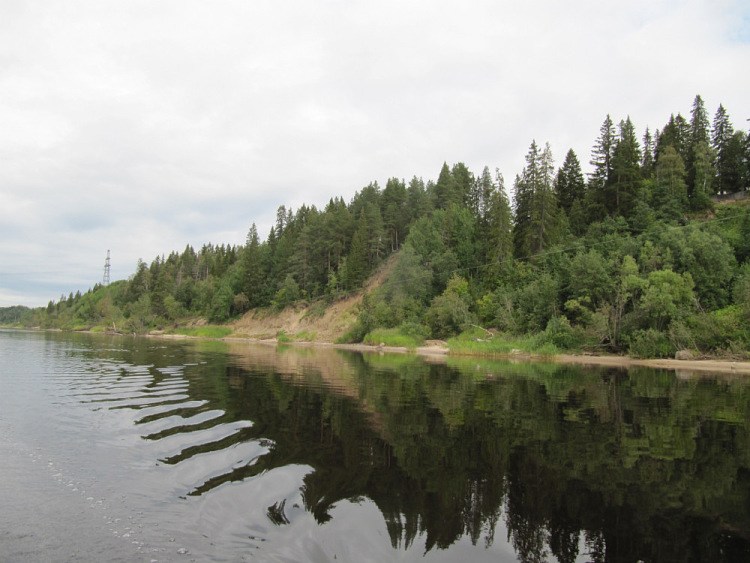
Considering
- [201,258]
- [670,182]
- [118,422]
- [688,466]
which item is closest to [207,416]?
[118,422]

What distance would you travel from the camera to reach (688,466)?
10555mm

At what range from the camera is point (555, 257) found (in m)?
68.4

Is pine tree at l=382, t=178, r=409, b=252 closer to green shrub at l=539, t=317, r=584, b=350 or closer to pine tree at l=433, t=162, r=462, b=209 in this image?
pine tree at l=433, t=162, r=462, b=209

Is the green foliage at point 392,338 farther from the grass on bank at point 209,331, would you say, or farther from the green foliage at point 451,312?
the grass on bank at point 209,331

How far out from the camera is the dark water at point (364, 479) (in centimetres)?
652

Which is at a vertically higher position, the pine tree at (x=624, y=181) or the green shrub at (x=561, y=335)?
the pine tree at (x=624, y=181)

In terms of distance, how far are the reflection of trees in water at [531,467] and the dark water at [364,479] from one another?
5 centimetres

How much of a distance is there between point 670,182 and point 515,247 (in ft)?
84.6

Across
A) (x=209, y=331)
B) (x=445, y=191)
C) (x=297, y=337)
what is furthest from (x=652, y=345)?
(x=209, y=331)

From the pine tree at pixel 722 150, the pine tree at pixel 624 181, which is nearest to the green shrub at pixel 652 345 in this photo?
the pine tree at pixel 624 181

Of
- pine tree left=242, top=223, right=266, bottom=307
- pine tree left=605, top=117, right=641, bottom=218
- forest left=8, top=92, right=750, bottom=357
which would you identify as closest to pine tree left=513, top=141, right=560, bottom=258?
forest left=8, top=92, right=750, bottom=357

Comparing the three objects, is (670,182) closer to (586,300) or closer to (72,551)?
(586,300)

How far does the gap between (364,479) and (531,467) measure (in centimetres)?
403

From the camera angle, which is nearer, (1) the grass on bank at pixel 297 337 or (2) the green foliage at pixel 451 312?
(2) the green foliage at pixel 451 312
